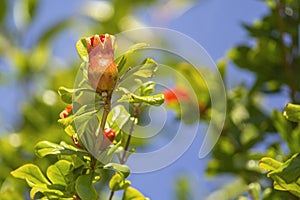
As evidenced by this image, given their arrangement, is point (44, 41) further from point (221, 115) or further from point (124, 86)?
point (124, 86)

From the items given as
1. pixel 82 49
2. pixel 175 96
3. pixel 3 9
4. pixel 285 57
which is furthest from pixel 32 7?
pixel 82 49

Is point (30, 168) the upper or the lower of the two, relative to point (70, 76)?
lower

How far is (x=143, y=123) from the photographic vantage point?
1.50 metres

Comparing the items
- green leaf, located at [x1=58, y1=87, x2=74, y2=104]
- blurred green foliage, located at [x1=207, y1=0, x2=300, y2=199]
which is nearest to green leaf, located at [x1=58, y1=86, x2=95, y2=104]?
green leaf, located at [x1=58, y1=87, x2=74, y2=104]

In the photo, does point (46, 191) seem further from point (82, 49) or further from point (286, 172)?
point (286, 172)

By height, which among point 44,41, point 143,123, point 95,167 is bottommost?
point 95,167

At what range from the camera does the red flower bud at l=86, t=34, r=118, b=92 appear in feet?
3.67

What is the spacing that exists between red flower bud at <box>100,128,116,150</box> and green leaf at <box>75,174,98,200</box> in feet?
0.21

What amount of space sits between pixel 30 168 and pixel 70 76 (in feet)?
5.32

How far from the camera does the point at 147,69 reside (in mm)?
1147

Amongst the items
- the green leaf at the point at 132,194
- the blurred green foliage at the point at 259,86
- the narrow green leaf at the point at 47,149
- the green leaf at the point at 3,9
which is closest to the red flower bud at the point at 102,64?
the narrow green leaf at the point at 47,149

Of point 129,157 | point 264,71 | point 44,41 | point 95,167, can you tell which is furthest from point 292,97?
point 44,41

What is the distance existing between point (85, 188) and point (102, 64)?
220 mm

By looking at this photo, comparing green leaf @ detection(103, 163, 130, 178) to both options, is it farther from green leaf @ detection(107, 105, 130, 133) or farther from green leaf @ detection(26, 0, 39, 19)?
green leaf @ detection(26, 0, 39, 19)
